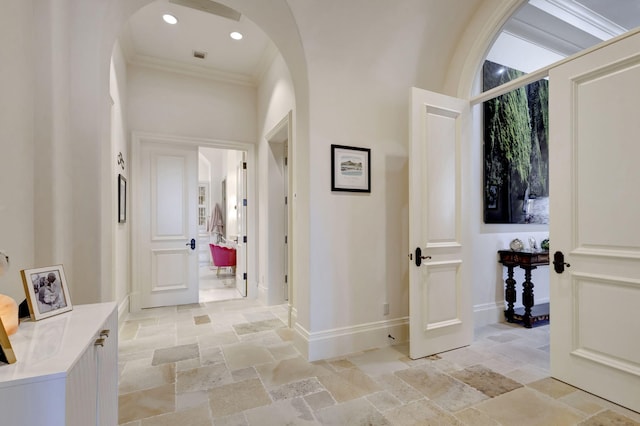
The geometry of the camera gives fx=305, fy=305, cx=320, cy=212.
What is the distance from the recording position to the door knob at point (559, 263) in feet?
7.48

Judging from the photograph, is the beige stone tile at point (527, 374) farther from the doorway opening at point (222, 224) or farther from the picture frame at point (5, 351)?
the doorway opening at point (222, 224)

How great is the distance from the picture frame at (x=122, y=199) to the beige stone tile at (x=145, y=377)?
1.76m

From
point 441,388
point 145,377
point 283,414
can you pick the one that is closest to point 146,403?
point 145,377

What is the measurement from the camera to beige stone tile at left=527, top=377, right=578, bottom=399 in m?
2.11

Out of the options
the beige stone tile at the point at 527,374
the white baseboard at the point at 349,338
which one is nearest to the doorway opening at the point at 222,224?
the white baseboard at the point at 349,338

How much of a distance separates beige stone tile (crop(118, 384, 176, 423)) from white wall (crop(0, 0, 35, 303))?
3.34 feet

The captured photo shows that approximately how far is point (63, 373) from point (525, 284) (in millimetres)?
3972

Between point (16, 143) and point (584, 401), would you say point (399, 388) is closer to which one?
point (584, 401)

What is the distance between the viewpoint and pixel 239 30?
3600 millimetres

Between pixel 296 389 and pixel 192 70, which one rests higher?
pixel 192 70

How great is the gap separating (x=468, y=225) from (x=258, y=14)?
2.68m

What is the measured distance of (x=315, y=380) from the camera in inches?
90.4

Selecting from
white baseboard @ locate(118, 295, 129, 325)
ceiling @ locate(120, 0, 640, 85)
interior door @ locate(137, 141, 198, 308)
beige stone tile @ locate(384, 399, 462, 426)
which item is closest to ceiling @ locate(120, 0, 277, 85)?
ceiling @ locate(120, 0, 640, 85)

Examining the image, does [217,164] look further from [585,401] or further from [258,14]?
[585,401]
